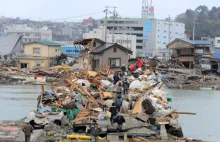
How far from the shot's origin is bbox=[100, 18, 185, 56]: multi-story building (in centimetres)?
8019

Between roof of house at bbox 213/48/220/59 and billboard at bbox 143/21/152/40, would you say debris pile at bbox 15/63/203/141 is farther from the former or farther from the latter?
billboard at bbox 143/21/152/40

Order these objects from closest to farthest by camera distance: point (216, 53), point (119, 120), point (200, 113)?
point (119, 120)
point (200, 113)
point (216, 53)

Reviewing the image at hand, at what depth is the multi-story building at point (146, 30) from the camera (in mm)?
80188

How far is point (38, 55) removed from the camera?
48.2 m

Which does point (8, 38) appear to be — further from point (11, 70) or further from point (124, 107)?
point (124, 107)

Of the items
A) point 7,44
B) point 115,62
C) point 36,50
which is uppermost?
point 7,44

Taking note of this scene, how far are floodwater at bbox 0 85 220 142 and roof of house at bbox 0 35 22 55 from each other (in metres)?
16.4

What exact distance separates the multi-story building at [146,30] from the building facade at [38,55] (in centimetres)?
3142

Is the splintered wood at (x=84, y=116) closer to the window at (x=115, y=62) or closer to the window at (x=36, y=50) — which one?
the window at (x=115, y=62)

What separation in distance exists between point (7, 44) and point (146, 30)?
3231 cm

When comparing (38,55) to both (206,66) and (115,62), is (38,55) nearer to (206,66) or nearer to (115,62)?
(115,62)

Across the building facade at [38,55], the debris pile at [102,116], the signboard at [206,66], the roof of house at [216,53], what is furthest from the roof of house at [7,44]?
the debris pile at [102,116]

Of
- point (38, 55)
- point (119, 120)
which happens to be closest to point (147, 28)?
point (38, 55)

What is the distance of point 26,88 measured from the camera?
36.4 metres
